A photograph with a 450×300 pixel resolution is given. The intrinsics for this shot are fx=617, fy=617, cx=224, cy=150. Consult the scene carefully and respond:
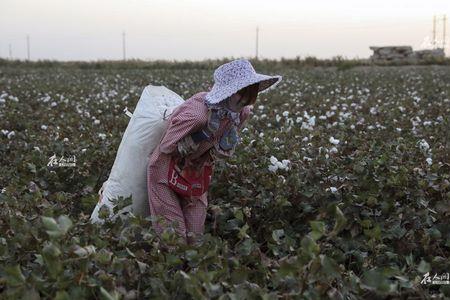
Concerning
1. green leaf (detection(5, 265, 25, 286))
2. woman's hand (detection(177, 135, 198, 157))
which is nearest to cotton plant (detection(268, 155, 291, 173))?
woman's hand (detection(177, 135, 198, 157))

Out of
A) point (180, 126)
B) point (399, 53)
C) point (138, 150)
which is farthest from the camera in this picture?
point (399, 53)

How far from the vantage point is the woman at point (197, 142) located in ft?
9.71

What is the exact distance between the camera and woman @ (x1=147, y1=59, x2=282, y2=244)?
296 centimetres

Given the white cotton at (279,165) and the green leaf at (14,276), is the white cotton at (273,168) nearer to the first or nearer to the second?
the white cotton at (279,165)

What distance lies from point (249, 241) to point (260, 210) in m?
1.26

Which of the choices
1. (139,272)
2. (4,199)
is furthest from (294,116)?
(139,272)

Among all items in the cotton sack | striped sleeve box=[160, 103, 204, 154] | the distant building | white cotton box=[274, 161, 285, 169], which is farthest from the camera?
the distant building

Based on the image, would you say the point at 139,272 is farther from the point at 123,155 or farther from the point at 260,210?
the point at 260,210

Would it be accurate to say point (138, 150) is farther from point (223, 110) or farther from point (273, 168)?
point (273, 168)

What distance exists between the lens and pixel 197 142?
3.02m

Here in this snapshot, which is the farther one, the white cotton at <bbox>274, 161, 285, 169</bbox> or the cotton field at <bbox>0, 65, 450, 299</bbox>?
the white cotton at <bbox>274, 161, 285, 169</bbox>

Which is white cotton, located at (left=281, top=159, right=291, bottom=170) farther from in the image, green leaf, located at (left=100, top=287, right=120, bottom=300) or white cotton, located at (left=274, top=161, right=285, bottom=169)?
green leaf, located at (left=100, top=287, right=120, bottom=300)

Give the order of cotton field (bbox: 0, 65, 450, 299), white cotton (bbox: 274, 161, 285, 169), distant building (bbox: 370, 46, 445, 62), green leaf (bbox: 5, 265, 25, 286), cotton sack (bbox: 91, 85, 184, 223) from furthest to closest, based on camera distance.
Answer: distant building (bbox: 370, 46, 445, 62) → white cotton (bbox: 274, 161, 285, 169) → cotton sack (bbox: 91, 85, 184, 223) → cotton field (bbox: 0, 65, 450, 299) → green leaf (bbox: 5, 265, 25, 286)

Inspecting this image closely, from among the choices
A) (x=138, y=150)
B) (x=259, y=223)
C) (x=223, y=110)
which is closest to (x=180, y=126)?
(x=223, y=110)
